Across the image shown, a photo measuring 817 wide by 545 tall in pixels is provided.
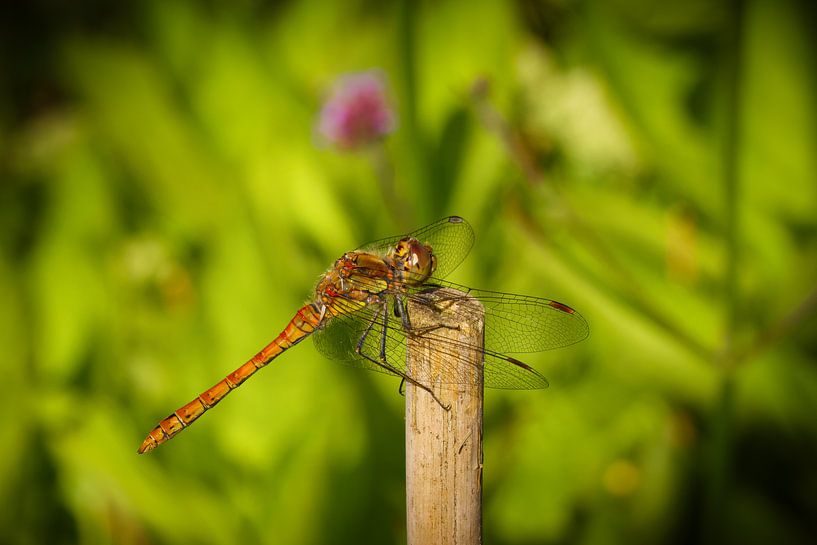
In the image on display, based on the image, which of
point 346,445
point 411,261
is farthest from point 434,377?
point 346,445

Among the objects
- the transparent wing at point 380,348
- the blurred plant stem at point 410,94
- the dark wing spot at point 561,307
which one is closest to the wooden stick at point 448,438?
the transparent wing at point 380,348

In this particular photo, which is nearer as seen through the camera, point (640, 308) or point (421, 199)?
point (640, 308)

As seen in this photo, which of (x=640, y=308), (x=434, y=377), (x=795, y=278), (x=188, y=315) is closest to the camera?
(x=434, y=377)

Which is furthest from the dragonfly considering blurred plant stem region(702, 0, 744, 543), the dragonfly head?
blurred plant stem region(702, 0, 744, 543)

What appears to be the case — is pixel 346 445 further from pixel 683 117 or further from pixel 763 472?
pixel 683 117

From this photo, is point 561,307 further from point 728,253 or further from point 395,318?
point 728,253

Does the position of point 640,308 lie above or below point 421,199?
below

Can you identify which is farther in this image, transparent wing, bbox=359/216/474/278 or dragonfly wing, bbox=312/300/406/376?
transparent wing, bbox=359/216/474/278

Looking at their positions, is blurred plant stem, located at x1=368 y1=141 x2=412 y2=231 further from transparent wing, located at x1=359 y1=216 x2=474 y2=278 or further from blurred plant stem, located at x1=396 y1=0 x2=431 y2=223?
transparent wing, located at x1=359 y1=216 x2=474 y2=278
